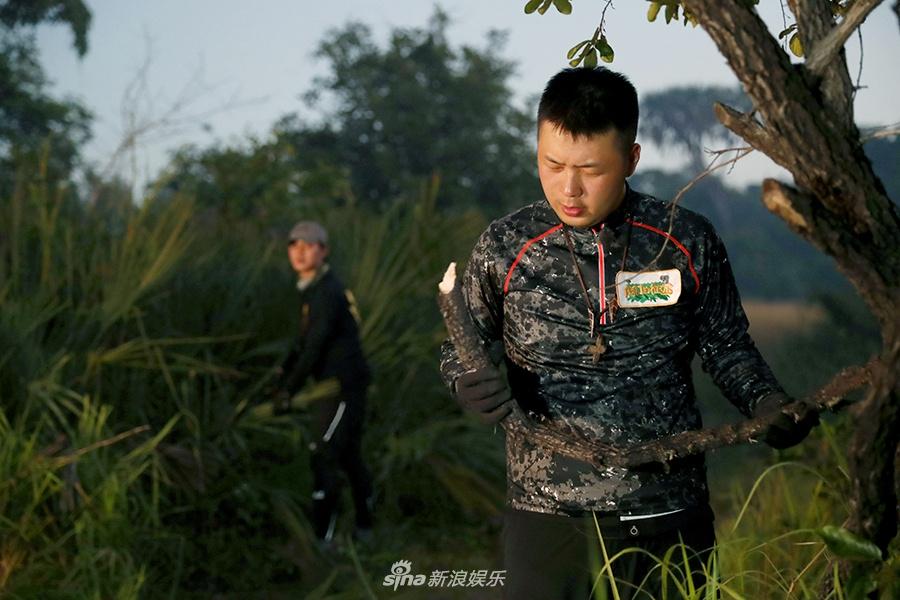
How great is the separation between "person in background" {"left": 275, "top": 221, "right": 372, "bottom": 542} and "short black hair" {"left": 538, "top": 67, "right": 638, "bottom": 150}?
481cm

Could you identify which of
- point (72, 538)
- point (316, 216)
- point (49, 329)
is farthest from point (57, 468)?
point (316, 216)

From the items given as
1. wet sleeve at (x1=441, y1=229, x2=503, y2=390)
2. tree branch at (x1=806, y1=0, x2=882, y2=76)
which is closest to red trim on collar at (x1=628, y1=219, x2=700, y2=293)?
wet sleeve at (x1=441, y1=229, x2=503, y2=390)

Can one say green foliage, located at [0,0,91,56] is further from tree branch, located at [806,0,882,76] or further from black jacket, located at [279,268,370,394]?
tree branch, located at [806,0,882,76]

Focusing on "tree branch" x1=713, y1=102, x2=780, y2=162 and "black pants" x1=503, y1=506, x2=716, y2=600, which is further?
"black pants" x1=503, y1=506, x2=716, y2=600

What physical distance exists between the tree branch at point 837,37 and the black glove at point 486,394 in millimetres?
899

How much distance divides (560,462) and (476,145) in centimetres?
3195

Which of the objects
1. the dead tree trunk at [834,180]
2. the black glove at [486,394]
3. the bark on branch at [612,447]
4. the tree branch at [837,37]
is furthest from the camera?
the black glove at [486,394]

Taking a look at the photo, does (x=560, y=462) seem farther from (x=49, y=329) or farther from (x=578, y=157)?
(x=49, y=329)

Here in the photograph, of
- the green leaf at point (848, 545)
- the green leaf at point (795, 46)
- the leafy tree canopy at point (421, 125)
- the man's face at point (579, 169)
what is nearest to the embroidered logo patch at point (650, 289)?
the man's face at point (579, 169)

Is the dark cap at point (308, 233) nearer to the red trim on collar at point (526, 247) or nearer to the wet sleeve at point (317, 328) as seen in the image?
the wet sleeve at point (317, 328)

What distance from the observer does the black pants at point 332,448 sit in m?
7.83

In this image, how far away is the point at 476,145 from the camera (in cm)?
3450

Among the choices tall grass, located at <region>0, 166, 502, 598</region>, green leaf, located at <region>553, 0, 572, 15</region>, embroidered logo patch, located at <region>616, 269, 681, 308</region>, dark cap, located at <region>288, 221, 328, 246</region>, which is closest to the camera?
embroidered logo patch, located at <region>616, 269, 681, 308</region>

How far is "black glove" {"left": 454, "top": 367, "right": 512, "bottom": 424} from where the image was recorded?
2738 millimetres
